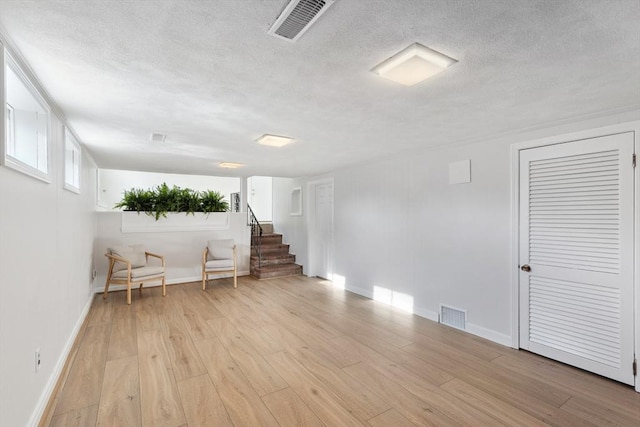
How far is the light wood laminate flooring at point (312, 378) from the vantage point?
2.11 m

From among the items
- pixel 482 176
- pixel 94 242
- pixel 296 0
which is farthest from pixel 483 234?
pixel 94 242

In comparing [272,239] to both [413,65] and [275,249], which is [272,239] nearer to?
[275,249]

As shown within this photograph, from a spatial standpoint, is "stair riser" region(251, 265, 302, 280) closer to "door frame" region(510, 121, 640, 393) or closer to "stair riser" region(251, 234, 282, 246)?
"stair riser" region(251, 234, 282, 246)

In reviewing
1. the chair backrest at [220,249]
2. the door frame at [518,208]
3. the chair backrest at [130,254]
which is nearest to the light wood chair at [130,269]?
the chair backrest at [130,254]

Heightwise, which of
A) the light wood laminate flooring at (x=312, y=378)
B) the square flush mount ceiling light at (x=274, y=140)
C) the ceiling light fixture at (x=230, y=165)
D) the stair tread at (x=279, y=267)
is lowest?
the light wood laminate flooring at (x=312, y=378)

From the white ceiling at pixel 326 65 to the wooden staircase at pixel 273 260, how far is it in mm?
3959

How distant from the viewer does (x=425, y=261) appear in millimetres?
4121

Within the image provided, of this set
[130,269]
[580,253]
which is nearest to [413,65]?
[580,253]

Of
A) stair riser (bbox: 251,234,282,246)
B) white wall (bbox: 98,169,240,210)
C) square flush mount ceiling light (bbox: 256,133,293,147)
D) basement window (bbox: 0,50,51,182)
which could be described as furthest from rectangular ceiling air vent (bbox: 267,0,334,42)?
white wall (bbox: 98,169,240,210)

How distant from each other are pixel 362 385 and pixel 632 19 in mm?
2745

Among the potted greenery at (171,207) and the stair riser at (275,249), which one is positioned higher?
the potted greenery at (171,207)

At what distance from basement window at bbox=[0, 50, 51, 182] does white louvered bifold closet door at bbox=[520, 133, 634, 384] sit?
407cm

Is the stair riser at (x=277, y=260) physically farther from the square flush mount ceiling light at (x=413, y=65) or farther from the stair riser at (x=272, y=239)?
the square flush mount ceiling light at (x=413, y=65)

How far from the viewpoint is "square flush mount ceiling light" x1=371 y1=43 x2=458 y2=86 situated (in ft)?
5.32
